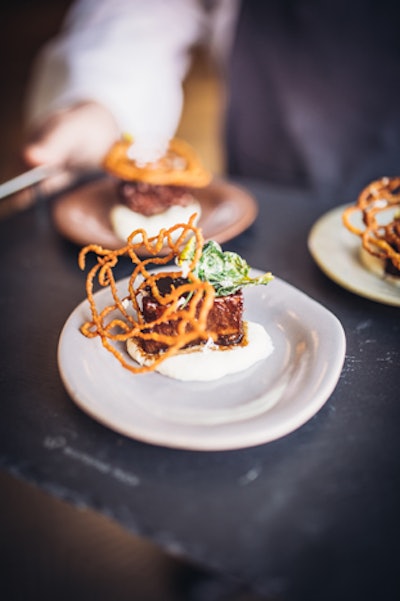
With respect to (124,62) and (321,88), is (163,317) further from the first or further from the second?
(124,62)

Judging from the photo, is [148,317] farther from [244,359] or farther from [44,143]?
[44,143]

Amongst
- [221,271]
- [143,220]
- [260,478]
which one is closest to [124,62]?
[143,220]

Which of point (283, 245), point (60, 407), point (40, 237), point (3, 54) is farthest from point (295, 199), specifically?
point (3, 54)

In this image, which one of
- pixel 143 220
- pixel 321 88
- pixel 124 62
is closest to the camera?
pixel 143 220

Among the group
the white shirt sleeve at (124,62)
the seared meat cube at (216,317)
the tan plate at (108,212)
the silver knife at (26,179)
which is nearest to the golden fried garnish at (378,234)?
the tan plate at (108,212)

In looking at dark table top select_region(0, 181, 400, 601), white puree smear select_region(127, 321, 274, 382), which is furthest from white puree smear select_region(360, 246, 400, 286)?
white puree smear select_region(127, 321, 274, 382)
